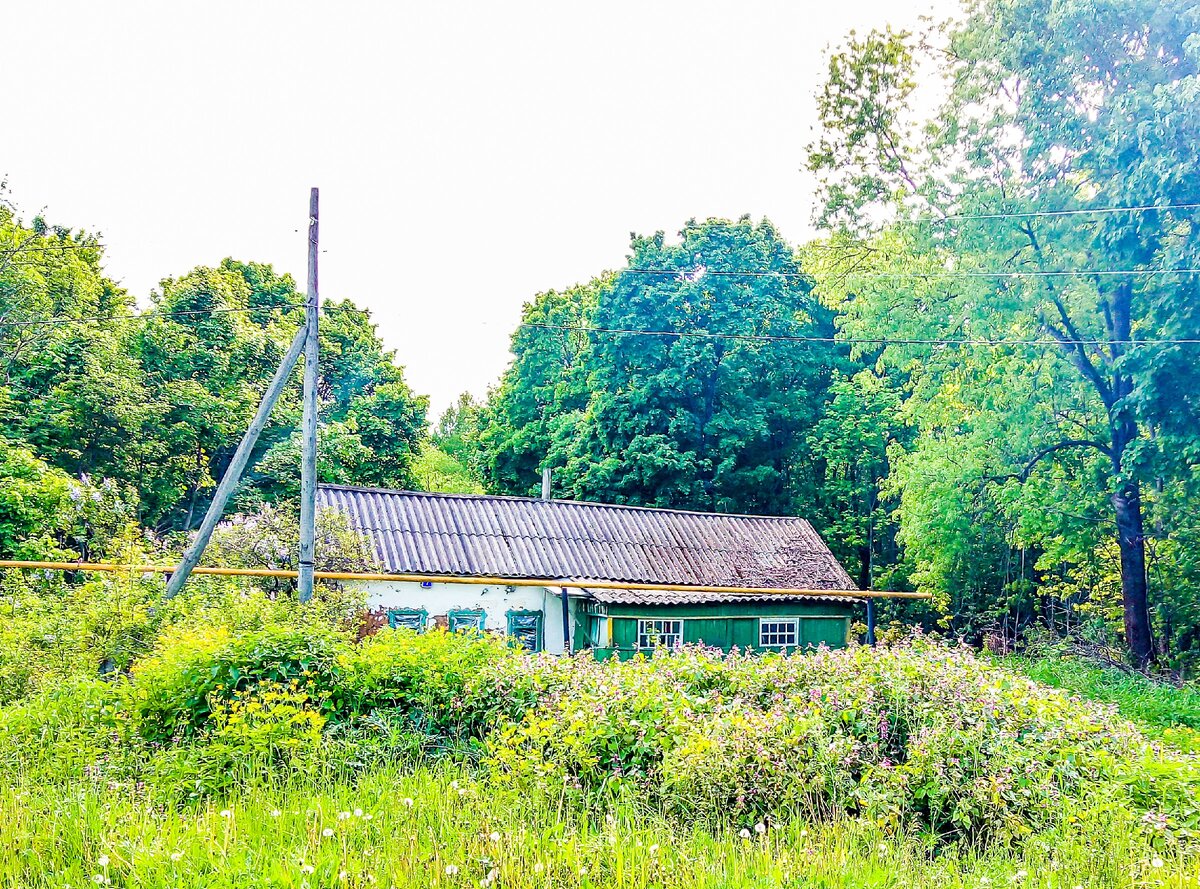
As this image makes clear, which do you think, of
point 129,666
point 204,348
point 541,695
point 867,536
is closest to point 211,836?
point 541,695

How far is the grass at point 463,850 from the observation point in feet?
12.1

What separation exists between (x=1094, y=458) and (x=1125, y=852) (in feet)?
40.8

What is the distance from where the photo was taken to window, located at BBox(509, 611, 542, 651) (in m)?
14.1

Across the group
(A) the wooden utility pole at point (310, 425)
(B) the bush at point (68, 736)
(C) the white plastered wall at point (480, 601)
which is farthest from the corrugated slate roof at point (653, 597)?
(B) the bush at point (68, 736)

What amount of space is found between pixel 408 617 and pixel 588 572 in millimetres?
3379

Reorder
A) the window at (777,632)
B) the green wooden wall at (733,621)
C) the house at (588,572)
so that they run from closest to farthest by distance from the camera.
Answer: the house at (588,572) < the green wooden wall at (733,621) < the window at (777,632)

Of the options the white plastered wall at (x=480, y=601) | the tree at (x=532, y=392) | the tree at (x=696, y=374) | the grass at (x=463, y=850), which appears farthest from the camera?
the tree at (x=532, y=392)

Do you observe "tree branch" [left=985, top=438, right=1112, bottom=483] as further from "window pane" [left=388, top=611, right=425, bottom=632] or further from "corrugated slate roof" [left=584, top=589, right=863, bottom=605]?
"window pane" [left=388, top=611, right=425, bottom=632]

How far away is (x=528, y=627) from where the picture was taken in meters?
14.3

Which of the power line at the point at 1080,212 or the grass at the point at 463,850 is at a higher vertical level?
the power line at the point at 1080,212

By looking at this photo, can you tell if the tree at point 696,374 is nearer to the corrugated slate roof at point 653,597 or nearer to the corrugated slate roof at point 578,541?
the corrugated slate roof at point 578,541

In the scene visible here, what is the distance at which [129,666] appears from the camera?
7418 millimetres

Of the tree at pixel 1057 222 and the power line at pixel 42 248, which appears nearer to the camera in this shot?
the tree at pixel 1057 222

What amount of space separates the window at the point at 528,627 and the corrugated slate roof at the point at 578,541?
2.34 ft
